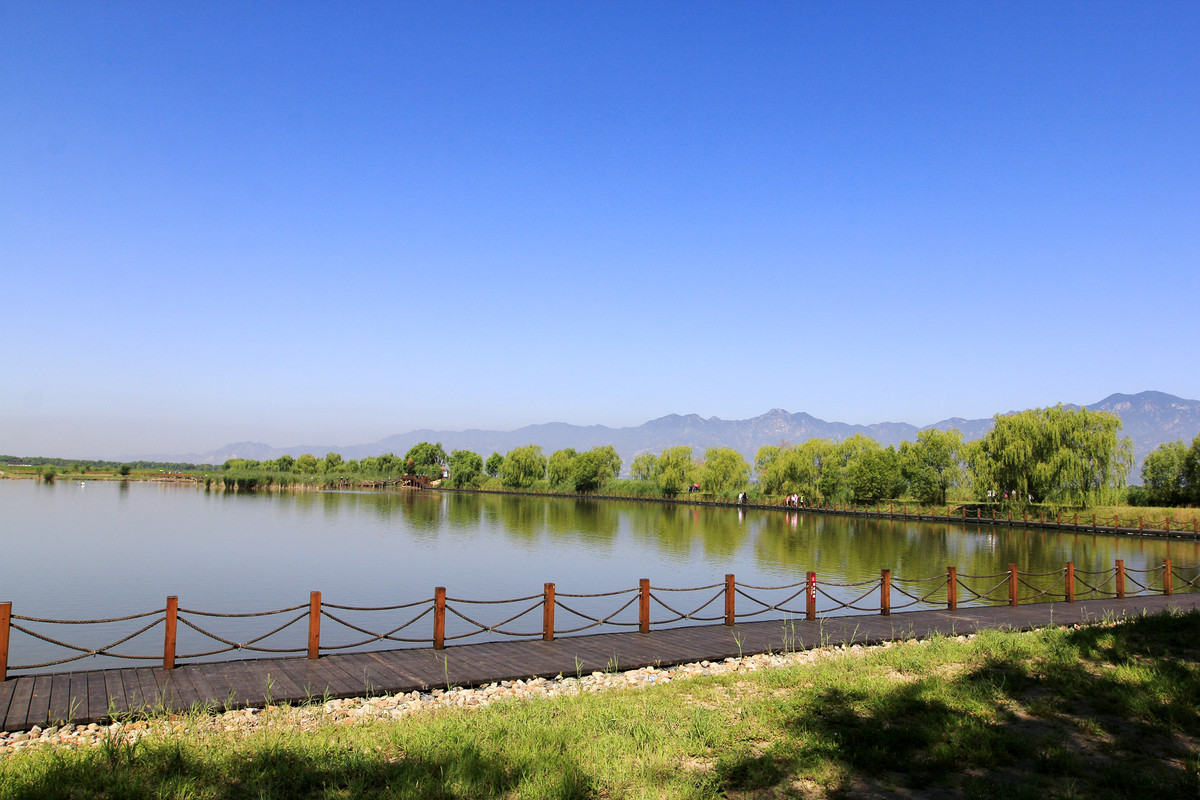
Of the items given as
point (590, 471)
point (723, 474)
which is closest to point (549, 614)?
point (723, 474)

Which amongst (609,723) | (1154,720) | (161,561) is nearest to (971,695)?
(1154,720)

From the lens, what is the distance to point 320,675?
419 inches

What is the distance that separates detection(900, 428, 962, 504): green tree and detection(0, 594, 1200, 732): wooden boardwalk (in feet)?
203

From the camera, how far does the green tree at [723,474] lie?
8881cm

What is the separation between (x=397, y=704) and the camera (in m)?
9.77

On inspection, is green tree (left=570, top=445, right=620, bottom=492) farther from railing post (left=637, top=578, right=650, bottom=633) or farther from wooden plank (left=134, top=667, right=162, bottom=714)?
wooden plank (left=134, top=667, right=162, bottom=714)

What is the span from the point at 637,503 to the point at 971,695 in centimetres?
8239

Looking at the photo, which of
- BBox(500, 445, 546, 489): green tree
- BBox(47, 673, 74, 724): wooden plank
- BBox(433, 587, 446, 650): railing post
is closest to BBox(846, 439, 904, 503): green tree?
BBox(500, 445, 546, 489): green tree

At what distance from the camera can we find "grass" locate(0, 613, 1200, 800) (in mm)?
6230

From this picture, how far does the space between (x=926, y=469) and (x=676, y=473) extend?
3076 cm

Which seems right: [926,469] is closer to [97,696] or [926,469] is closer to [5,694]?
[97,696]

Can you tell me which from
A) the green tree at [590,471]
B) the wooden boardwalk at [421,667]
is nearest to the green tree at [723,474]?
the green tree at [590,471]

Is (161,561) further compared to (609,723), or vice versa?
(161,561)

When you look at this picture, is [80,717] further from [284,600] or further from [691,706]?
[284,600]
